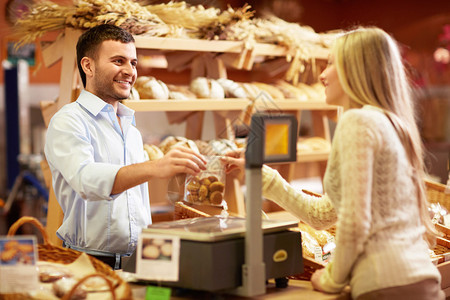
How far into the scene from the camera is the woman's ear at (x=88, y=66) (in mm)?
2229

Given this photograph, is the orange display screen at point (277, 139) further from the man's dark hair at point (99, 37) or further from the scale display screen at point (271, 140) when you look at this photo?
the man's dark hair at point (99, 37)

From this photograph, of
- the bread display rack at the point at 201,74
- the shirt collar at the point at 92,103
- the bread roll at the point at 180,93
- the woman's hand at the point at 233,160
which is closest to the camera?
the woman's hand at the point at 233,160

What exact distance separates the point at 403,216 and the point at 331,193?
0.21m

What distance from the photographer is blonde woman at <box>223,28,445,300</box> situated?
4.91 ft

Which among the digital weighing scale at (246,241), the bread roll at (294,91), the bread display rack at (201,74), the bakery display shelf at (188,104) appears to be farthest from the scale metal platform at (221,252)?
the bread roll at (294,91)

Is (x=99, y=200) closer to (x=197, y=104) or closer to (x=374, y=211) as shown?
(x=374, y=211)

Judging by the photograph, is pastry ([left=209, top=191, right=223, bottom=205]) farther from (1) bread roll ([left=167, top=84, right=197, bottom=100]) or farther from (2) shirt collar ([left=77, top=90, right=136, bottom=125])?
(1) bread roll ([left=167, top=84, right=197, bottom=100])

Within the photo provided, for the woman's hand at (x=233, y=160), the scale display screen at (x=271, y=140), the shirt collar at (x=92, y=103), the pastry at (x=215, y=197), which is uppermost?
the shirt collar at (x=92, y=103)

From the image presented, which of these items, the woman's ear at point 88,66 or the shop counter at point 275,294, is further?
the woman's ear at point 88,66

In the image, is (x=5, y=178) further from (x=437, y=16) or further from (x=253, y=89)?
(x=437, y=16)

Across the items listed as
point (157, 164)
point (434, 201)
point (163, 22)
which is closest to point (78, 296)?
point (157, 164)

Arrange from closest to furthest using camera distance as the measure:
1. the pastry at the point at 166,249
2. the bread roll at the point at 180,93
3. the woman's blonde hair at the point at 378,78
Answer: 1. the pastry at the point at 166,249
2. the woman's blonde hair at the point at 378,78
3. the bread roll at the point at 180,93

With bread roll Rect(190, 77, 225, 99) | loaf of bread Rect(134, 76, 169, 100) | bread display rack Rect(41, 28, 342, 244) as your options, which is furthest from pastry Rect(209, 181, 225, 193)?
bread roll Rect(190, 77, 225, 99)

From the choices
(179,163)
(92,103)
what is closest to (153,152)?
(92,103)
